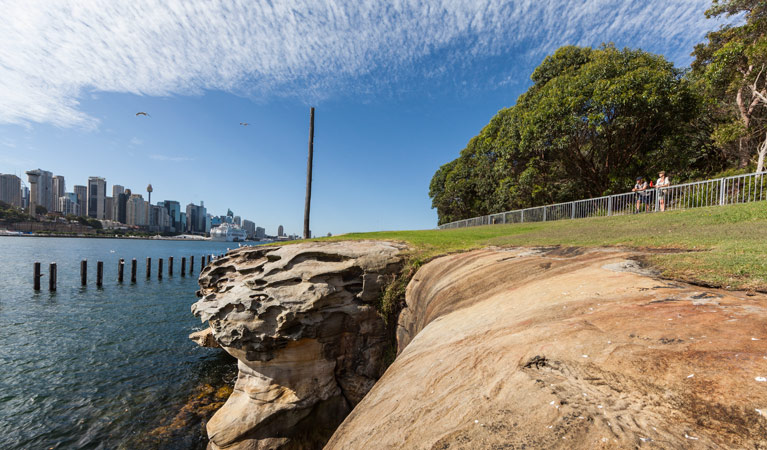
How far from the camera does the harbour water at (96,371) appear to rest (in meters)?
6.80

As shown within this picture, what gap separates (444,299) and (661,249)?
3.72 metres

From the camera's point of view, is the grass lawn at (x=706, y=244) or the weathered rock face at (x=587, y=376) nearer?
the weathered rock face at (x=587, y=376)

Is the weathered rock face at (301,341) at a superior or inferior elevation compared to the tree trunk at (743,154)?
inferior

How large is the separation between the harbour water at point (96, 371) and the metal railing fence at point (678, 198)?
1747cm

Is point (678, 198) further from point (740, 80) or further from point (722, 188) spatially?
point (740, 80)

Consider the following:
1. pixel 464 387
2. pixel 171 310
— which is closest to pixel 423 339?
pixel 464 387

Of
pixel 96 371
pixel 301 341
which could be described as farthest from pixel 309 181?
pixel 96 371

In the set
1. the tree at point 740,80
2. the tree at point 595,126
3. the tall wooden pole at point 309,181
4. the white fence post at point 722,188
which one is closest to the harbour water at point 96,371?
the tall wooden pole at point 309,181

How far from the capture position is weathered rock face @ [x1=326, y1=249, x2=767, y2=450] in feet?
4.43

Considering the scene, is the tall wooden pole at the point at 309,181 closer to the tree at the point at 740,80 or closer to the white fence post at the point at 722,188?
the white fence post at the point at 722,188

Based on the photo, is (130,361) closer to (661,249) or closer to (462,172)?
(661,249)

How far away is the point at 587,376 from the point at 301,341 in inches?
263

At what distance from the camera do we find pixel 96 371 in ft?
30.5

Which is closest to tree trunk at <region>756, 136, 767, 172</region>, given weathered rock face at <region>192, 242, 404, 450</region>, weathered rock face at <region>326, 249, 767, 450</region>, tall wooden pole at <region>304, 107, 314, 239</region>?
weathered rock face at <region>326, 249, 767, 450</region>
